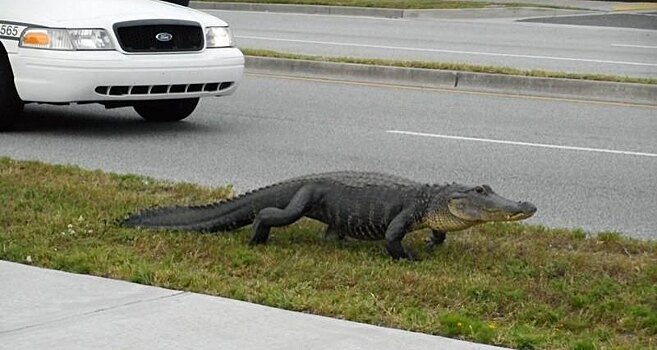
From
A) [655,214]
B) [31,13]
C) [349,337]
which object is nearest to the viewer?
[349,337]

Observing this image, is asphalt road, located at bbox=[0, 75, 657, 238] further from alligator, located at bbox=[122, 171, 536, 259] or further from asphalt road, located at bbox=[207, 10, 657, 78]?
asphalt road, located at bbox=[207, 10, 657, 78]

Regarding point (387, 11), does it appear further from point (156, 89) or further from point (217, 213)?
point (217, 213)

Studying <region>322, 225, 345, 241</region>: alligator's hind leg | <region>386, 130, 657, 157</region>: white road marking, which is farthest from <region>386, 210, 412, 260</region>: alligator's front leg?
<region>386, 130, 657, 157</region>: white road marking

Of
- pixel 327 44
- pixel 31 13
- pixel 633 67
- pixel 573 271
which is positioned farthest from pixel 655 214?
pixel 327 44

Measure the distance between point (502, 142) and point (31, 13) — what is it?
4.14 m

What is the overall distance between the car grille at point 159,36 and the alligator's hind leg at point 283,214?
4.63m

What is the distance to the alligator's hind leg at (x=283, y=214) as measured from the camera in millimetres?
6895

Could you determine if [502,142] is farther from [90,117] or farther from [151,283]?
[151,283]

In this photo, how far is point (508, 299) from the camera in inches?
238

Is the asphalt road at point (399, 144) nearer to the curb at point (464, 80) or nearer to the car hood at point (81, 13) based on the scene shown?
the curb at point (464, 80)

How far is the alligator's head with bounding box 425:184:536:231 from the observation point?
6512 millimetres

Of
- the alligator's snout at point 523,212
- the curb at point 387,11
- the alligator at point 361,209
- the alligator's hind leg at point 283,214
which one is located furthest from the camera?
the curb at point 387,11

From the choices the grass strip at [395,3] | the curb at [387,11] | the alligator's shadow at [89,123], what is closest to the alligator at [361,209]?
the alligator's shadow at [89,123]

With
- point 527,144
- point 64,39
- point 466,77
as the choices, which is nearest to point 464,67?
point 466,77
